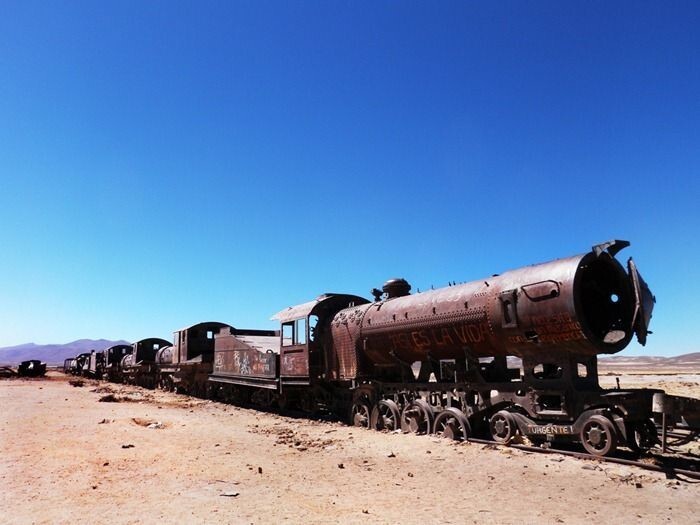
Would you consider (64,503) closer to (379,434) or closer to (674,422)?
(379,434)

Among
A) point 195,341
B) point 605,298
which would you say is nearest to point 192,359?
point 195,341

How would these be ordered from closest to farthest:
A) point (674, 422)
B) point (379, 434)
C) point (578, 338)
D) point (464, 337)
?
point (674, 422), point (578, 338), point (464, 337), point (379, 434)

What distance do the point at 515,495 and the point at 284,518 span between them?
10.7ft

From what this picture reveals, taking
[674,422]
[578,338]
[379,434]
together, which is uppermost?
[578,338]

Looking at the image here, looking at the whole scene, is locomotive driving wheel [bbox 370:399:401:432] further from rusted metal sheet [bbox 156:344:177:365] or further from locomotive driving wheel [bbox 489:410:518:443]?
rusted metal sheet [bbox 156:344:177:365]

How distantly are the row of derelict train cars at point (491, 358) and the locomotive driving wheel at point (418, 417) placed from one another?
0.11 ft

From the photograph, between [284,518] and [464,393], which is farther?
[464,393]

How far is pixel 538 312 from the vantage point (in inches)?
390

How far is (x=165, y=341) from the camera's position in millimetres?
38469

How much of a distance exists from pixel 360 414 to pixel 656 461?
7687 millimetres

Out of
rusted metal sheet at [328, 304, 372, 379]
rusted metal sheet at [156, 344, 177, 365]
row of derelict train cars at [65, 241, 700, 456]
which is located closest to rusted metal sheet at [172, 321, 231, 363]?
rusted metal sheet at [156, 344, 177, 365]

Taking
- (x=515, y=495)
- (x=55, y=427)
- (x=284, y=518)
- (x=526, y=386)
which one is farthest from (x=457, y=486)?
(x=55, y=427)

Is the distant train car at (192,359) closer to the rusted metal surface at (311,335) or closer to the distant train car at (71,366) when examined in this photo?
the rusted metal surface at (311,335)

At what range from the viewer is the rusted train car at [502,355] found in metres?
9.31
